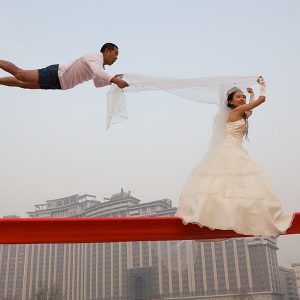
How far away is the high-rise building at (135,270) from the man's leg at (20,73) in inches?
3351

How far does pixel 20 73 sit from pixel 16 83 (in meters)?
0.11

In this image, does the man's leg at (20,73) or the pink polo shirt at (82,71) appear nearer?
the man's leg at (20,73)

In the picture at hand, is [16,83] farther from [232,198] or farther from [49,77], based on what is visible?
[232,198]

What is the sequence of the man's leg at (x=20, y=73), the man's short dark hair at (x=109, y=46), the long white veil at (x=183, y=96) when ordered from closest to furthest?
1. the man's leg at (x=20, y=73)
2. the man's short dark hair at (x=109, y=46)
3. the long white veil at (x=183, y=96)

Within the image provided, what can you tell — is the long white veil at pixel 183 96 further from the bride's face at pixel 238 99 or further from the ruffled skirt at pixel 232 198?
the ruffled skirt at pixel 232 198

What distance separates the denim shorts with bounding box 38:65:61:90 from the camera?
337cm

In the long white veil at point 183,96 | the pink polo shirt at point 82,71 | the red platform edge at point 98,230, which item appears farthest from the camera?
the long white veil at point 183,96

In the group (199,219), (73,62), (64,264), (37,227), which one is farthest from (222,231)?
(64,264)

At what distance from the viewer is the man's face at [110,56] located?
3.50 metres

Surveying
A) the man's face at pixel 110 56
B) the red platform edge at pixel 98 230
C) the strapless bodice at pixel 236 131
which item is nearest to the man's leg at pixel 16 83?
the man's face at pixel 110 56

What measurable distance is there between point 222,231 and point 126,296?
101 meters

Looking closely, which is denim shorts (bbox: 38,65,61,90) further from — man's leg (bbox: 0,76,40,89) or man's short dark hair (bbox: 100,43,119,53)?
man's short dark hair (bbox: 100,43,119,53)

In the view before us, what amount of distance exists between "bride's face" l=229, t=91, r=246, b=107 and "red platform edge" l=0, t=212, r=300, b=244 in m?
1.41

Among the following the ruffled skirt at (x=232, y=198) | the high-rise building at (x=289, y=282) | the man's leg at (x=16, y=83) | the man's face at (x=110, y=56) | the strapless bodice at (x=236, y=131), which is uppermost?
the high-rise building at (x=289, y=282)
